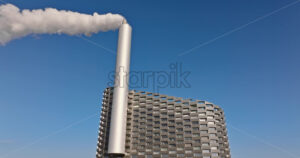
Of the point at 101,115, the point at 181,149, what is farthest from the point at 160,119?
the point at 101,115

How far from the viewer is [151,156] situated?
73.6m

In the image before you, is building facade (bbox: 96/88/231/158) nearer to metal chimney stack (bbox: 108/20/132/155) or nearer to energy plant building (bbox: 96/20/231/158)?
energy plant building (bbox: 96/20/231/158)

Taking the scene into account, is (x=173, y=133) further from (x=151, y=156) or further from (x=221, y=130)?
(x=221, y=130)

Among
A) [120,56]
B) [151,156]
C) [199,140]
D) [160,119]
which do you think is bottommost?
[151,156]

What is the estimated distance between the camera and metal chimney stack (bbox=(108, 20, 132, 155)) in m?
66.6

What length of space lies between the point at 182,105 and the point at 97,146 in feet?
113

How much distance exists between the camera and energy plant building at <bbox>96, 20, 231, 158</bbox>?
2827 inches

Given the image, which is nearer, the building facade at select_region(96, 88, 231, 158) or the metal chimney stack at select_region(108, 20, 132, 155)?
the metal chimney stack at select_region(108, 20, 132, 155)

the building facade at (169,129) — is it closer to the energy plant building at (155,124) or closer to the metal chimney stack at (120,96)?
the energy plant building at (155,124)

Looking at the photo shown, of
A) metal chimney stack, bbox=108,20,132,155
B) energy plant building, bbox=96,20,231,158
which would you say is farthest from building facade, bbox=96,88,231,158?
metal chimney stack, bbox=108,20,132,155

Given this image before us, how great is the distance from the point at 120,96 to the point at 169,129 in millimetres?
20782

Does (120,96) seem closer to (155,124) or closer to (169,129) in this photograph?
(155,124)

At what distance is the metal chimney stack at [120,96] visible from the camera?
6656 cm

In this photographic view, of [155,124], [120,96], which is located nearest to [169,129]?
[155,124]
